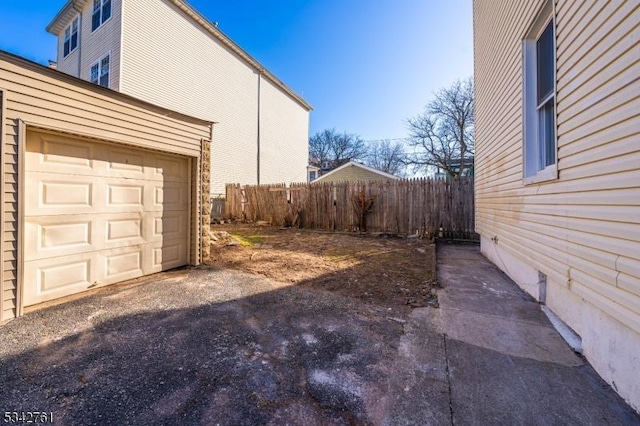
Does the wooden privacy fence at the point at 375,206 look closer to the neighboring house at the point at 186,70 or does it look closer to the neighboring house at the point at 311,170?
the neighboring house at the point at 186,70

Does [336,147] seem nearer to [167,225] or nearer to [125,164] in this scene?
[167,225]

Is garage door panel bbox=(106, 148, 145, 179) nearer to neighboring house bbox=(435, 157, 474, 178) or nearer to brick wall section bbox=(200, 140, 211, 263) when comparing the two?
brick wall section bbox=(200, 140, 211, 263)

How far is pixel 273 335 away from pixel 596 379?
2503 millimetres

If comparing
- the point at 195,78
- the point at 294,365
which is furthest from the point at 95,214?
the point at 195,78

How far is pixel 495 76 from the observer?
5152mm

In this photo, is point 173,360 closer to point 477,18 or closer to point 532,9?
point 532,9

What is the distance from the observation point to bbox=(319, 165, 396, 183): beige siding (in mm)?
20172

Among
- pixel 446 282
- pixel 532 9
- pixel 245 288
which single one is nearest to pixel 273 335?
pixel 245 288

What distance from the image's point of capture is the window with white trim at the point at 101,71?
984 centimetres

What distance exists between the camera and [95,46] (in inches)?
407

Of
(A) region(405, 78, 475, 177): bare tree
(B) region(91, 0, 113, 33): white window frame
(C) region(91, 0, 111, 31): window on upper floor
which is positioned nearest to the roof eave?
(B) region(91, 0, 113, 33): white window frame

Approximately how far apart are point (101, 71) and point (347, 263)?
1163 centimetres

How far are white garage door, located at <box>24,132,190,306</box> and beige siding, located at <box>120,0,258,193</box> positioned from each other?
24.4ft

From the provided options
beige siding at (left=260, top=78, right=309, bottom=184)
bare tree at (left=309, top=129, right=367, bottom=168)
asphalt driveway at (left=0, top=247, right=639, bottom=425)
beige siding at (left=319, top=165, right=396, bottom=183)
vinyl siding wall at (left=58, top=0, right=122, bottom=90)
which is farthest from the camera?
bare tree at (left=309, top=129, right=367, bottom=168)
